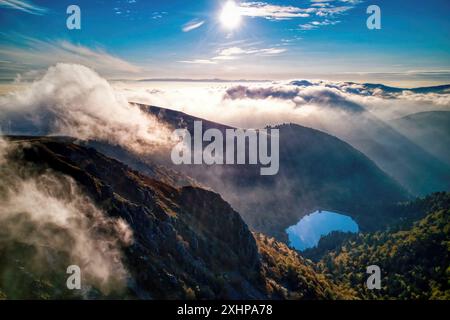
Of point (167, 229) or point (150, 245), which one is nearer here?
point (150, 245)

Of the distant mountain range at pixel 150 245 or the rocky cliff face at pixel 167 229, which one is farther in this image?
the rocky cliff face at pixel 167 229

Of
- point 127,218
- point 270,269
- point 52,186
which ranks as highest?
point 52,186

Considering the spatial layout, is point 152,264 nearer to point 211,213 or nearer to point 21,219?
point 21,219

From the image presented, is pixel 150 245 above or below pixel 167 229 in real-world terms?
below

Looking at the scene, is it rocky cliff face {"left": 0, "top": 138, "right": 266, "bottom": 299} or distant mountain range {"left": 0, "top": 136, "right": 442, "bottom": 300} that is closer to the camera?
distant mountain range {"left": 0, "top": 136, "right": 442, "bottom": 300}

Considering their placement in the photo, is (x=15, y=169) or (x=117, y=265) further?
(x=15, y=169)
